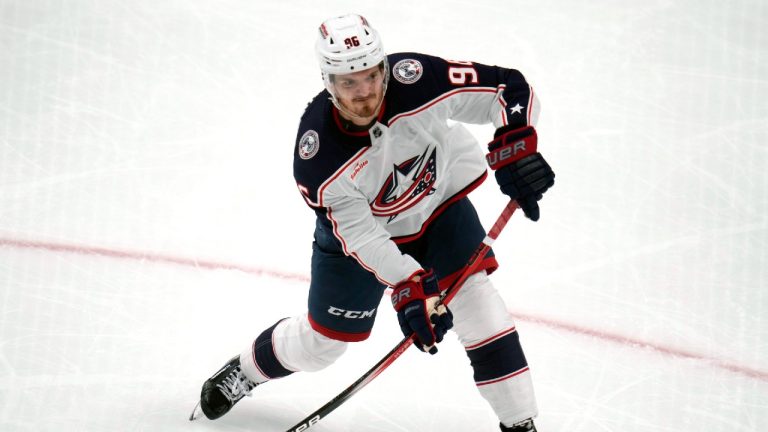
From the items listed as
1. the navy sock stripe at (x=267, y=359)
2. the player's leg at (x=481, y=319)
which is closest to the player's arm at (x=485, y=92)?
the player's leg at (x=481, y=319)

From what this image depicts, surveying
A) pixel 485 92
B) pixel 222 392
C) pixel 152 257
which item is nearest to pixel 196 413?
pixel 222 392

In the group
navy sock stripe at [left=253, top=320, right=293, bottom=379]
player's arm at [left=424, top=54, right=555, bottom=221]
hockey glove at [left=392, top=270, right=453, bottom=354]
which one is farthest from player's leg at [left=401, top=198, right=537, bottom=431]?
navy sock stripe at [left=253, top=320, right=293, bottom=379]

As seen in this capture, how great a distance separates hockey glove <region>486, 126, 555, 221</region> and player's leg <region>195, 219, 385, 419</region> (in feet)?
1.74

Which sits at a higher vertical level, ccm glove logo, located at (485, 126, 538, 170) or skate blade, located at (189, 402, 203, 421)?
ccm glove logo, located at (485, 126, 538, 170)

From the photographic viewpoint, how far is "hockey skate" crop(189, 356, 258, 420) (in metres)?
3.04

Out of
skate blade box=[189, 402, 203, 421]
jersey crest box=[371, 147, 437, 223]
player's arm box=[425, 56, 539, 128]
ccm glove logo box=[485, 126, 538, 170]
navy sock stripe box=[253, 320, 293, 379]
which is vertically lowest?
skate blade box=[189, 402, 203, 421]

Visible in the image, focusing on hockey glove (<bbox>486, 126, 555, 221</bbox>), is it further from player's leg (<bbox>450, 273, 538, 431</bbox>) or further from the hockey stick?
player's leg (<bbox>450, 273, 538, 431</bbox>)

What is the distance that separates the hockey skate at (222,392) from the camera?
9.99ft

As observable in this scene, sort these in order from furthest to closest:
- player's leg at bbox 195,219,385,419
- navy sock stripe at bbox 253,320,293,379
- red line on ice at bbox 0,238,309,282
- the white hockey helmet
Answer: red line on ice at bbox 0,238,309,282
navy sock stripe at bbox 253,320,293,379
player's leg at bbox 195,219,385,419
the white hockey helmet

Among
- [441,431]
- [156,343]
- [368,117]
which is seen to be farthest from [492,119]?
[156,343]

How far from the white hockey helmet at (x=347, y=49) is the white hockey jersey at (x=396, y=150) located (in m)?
0.16

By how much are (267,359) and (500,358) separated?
783mm

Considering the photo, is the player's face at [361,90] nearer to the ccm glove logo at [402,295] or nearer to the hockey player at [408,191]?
the hockey player at [408,191]

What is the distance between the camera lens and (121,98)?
15.0 ft
